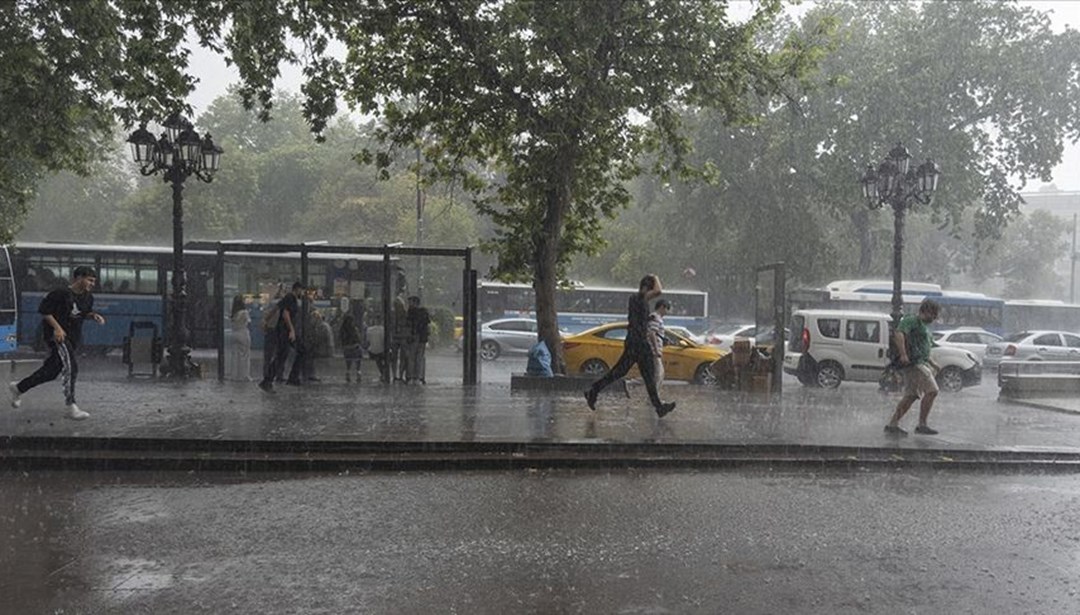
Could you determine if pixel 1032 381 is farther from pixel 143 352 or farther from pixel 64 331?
pixel 143 352

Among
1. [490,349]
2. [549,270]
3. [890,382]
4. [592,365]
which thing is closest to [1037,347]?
[890,382]

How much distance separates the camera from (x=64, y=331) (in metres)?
9.74

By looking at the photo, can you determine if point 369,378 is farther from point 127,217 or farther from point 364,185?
point 127,217

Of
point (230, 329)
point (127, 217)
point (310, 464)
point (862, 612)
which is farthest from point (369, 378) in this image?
point (127, 217)

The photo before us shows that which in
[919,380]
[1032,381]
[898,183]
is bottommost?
[1032,381]

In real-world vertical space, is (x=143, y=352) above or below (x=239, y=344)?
below

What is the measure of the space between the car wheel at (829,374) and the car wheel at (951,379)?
8.41ft

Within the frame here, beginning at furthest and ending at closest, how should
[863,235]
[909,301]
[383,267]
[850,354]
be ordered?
[863,235] < [909,301] < [850,354] < [383,267]

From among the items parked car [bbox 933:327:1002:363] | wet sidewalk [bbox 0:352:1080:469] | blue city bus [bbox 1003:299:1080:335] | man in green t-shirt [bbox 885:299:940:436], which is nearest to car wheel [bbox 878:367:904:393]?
wet sidewalk [bbox 0:352:1080:469]

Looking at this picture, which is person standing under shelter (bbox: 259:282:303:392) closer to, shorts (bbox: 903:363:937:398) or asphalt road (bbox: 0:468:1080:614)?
asphalt road (bbox: 0:468:1080:614)

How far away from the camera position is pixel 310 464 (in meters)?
8.41

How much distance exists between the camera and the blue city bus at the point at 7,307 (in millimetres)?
21578

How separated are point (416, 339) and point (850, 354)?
10646 mm

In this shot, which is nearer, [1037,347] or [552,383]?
[552,383]
